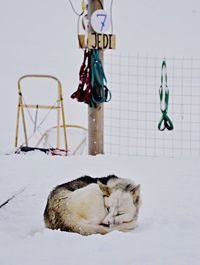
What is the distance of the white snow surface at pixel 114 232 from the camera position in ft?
5.47

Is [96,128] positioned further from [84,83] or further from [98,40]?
[98,40]

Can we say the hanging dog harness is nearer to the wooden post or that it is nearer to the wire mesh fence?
the wooden post

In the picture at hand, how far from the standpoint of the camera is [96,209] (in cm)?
199


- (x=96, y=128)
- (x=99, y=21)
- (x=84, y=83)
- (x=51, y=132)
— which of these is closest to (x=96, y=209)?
(x=96, y=128)

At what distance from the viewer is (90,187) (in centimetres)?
211

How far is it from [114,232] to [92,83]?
166cm

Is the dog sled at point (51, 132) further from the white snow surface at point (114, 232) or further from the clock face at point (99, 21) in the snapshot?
the clock face at point (99, 21)

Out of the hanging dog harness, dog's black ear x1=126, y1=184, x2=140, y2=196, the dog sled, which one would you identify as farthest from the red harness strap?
dog's black ear x1=126, y1=184, x2=140, y2=196

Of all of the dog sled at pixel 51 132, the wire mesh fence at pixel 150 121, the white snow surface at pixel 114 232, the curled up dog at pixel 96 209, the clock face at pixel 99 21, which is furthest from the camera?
the wire mesh fence at pixel 150 121

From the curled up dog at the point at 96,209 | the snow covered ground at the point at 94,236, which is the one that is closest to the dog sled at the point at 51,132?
the snow covered ground at the point at 94,236

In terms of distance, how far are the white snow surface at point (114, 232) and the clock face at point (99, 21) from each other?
0.87 meters

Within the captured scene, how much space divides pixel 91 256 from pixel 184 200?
872mm

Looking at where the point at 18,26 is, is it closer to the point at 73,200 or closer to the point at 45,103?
the point at 45,103

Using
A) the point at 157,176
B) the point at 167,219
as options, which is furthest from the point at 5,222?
the point at 157,176
